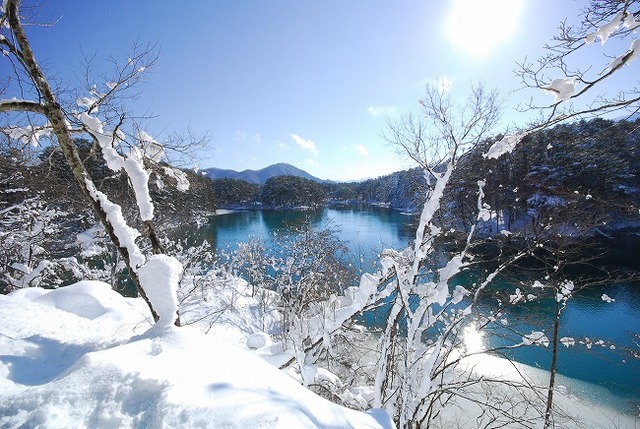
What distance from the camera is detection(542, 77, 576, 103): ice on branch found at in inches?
76.3

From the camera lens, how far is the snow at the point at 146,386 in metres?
1.51

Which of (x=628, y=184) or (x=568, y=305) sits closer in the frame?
(x=568, y=305)

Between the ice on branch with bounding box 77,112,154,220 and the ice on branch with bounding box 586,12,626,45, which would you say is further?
the ice on branch with bounding box 77,112,154,220

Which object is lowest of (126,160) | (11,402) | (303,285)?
(303,285)

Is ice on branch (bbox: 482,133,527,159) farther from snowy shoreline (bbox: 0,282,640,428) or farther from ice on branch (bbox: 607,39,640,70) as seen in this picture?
snowy shoreline (bbox: 0,282,640,428)

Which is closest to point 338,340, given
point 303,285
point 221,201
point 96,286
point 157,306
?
point 303,285

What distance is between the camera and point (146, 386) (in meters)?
1.69

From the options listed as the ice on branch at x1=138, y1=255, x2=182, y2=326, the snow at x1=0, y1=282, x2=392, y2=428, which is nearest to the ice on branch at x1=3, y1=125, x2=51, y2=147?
the snow at x1=0, y1=282, x2=392, y2=428

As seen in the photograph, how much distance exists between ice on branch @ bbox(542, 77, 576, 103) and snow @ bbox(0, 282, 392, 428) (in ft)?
9.20

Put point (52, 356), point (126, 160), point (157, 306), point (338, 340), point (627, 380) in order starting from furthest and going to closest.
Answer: point (338, 340) < point (627, 380) < point (126, 160) < point (157, 306) < point (52, 356)

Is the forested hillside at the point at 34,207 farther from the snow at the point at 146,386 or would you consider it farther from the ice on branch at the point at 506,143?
the ice on branch at the point at 506,143

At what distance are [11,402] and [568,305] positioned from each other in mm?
19213

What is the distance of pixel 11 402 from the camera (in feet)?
5.00

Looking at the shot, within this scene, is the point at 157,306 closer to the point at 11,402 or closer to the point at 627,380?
the point at 11,402
